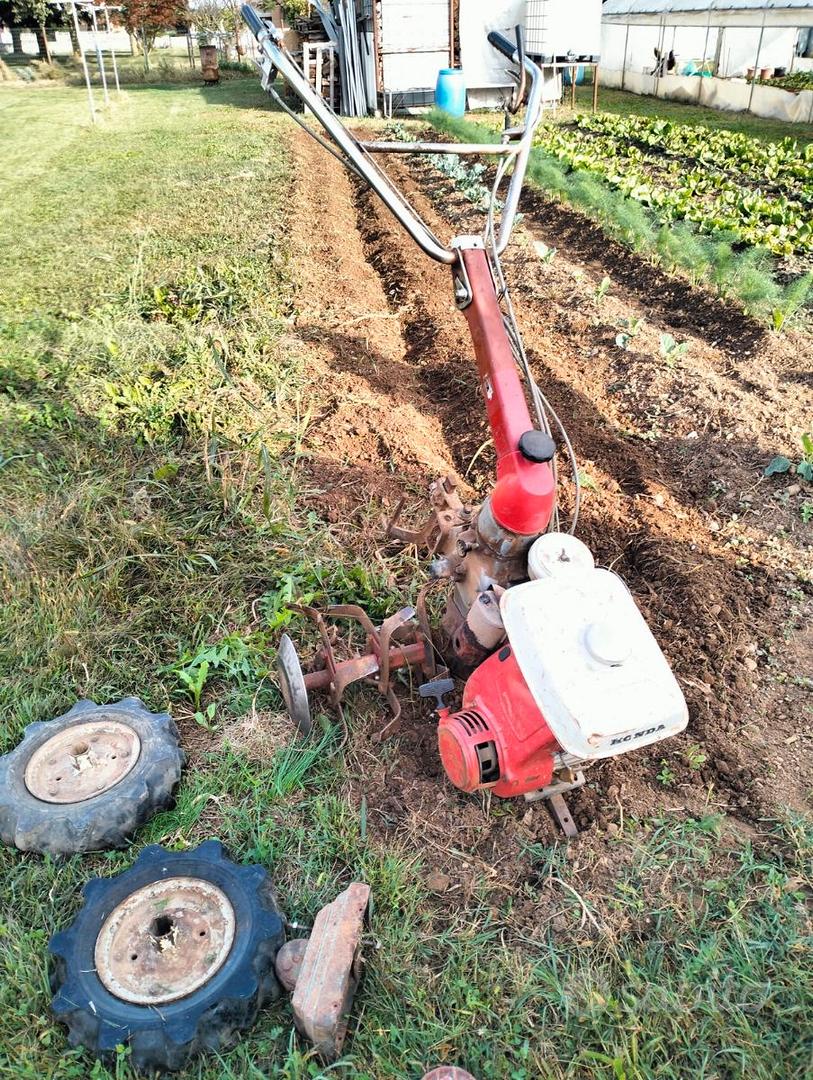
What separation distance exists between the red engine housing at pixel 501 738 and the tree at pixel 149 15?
2566cm

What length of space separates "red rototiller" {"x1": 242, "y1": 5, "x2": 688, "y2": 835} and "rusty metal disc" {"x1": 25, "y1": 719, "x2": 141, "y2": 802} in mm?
576

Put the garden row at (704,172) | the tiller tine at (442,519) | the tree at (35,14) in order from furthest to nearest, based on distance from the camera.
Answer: the tree at (35,14) → the garden row at (704,172) → the tiller tine at (442,519)

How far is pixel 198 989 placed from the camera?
2.12 m

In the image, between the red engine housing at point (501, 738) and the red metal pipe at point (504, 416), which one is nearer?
the red engine housing at point (501, 738)

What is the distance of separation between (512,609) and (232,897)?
1.15 metres

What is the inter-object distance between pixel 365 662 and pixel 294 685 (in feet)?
0.88

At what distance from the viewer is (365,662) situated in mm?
2877

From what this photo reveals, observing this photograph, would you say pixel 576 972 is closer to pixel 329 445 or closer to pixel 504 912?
pixel 504 912

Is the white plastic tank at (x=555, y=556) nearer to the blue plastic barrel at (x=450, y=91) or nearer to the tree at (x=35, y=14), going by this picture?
the blue plastic barrel at (x=450, y=91)

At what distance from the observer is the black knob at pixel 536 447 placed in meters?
→ 2.30

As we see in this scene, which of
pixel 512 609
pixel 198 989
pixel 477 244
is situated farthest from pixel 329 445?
pixel 198 989

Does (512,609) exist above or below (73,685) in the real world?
above

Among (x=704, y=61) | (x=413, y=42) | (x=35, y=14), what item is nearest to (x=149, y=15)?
(x=35, y=14)

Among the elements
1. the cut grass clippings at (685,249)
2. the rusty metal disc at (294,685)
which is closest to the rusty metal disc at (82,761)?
the rusty metal disc at (294,685)
